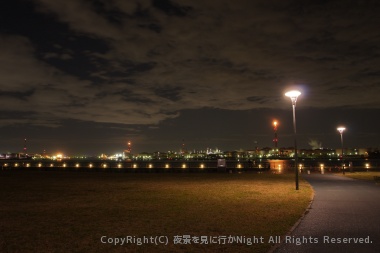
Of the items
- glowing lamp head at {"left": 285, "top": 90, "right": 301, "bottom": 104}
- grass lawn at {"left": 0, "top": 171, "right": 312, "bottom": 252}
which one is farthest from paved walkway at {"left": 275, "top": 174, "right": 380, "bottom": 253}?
glowing lamp head at {"left": 285, "top": 90, "right": 301, "bottom": 104}

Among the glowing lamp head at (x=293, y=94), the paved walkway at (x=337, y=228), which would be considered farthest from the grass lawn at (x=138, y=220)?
the glowing lamp head at (x=293, y=94)

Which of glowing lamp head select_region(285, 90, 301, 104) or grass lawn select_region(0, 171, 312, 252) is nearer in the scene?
grass lawn select_region(0, 171, 312, 252)

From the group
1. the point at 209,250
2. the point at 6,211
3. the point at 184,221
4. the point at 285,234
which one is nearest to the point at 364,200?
the point at 285,234

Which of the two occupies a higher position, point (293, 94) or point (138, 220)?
point (293, 94)

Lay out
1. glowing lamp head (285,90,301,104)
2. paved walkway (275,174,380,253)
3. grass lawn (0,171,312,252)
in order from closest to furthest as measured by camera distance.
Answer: paved walkway (275,174,380,253)
grass lawn (0,171,312,252)
glowing lamp head (285,90,301,104)

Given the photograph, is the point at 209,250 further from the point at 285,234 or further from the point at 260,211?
the point at 260,211

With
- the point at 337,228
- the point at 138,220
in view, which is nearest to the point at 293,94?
the point at 337,228

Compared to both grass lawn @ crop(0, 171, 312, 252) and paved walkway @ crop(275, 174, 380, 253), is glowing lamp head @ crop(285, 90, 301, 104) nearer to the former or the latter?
grass lawn @ crop(0, 171, 312, 252)

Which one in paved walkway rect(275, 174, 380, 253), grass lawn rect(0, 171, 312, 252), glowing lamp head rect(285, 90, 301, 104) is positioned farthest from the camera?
glowing lamp head rect(285, 90, 301, 104)

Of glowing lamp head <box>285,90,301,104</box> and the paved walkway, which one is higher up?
glowing lamp head <box>285,90,301,104</box>

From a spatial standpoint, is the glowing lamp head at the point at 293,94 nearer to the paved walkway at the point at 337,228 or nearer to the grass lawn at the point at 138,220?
the grass lawn at the point at 138,220

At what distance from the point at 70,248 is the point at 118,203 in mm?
7289

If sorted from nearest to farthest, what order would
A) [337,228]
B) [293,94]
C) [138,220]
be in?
[337,228]
[138,220]
[293,94]

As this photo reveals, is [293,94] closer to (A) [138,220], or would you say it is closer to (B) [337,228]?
(B) [337,228]
